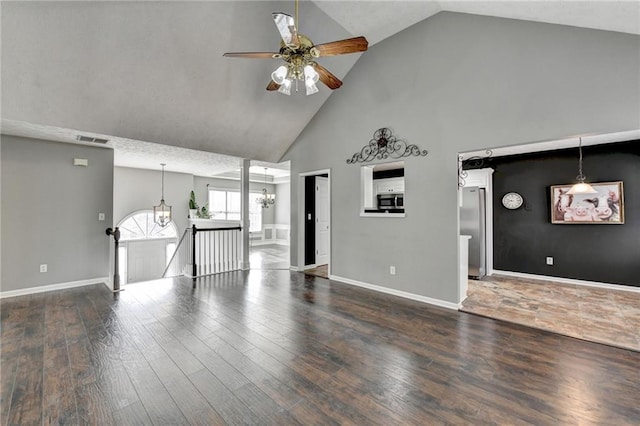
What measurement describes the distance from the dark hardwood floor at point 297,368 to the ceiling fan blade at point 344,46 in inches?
111

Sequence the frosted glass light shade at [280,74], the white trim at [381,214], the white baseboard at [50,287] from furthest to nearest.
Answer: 1. the white trim at [381,214]
2. the white baseboard at [50,287]
3. the frosted glass light shade at [280,74]

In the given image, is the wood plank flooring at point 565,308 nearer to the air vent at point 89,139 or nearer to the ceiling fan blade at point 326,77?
the ceiling fan blade at point 326,77

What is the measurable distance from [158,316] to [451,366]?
11.1 feet

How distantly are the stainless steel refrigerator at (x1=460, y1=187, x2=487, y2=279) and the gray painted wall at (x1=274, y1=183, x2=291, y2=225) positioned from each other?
7.46 m

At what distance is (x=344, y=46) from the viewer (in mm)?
2412

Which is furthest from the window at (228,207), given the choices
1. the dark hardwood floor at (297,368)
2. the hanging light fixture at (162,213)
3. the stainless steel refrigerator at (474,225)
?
the stainless steel refrigerator at (474,225)

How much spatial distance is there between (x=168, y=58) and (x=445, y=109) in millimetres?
3861

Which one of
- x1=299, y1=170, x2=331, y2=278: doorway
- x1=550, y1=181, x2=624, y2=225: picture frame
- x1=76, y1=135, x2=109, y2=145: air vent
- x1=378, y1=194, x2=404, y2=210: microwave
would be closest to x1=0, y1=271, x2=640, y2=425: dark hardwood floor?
x1=299, y1=170, x2=331, y2=278: doorway

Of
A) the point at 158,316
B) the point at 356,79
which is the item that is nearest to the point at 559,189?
the point at 356,79

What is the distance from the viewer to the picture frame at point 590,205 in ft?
15.3

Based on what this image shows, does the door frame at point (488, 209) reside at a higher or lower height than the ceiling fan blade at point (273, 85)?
lower

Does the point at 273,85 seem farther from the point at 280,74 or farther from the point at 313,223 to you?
the point at 313,223

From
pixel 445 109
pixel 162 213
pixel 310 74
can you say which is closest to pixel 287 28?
pixel 310 74

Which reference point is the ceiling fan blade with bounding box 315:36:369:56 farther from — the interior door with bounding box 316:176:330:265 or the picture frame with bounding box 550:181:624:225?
the picture frame with bounding box 550:181:624:225
